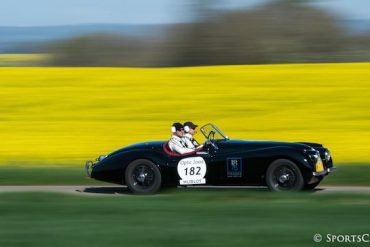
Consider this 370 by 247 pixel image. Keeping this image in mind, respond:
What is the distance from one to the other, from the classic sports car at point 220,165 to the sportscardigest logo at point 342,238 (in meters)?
4.89

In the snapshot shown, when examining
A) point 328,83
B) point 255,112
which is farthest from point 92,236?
point 328,83

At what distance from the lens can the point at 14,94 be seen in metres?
27.3

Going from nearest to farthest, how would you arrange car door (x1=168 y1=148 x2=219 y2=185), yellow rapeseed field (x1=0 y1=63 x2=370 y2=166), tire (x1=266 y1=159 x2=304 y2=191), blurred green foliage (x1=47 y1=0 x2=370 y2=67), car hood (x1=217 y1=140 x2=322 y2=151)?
tire (x1=266 y1=159 x2=304 y2=191) → car hood (x1=217 y1=140 x2=322 y2=151) → car door (x1=168 y1=148 x2=219 y2=185) → yellow rapeseed field (x1=0 y1=63 x2=370 y2=166) → blurred green foliage (x1=47 y1=0 x2=370 y2=67)

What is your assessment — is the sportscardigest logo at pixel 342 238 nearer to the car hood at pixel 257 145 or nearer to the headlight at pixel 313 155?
the headlight at pixel 313 155

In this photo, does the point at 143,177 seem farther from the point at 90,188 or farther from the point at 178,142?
the point at 90,188

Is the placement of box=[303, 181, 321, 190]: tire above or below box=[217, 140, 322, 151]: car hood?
below

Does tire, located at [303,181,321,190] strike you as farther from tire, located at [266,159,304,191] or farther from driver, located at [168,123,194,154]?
driver, located at [168,123,194,154]

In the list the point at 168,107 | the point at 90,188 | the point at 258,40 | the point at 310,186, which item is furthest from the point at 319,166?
the point at 258,40

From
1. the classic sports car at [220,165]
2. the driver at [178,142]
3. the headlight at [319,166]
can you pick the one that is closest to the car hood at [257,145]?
the classic sports car at [220,165]

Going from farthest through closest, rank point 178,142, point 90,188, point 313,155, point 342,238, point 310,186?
point 90,188 → point 178,142 → point 310,186 → point 313,155 → point 342,238

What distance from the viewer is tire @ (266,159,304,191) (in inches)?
497

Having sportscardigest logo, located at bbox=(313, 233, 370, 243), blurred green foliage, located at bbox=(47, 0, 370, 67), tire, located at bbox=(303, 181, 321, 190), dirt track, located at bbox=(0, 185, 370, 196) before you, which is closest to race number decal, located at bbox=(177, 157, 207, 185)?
dirt track, located at bbox=(0, 185, 370, 196)

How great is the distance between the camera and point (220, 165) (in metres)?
13.0

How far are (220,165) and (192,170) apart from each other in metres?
0.45
